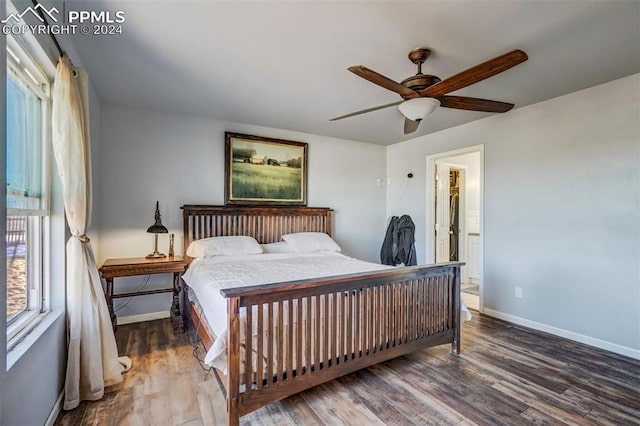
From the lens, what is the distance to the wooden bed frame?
1722 mm

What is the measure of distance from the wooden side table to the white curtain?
87 cm

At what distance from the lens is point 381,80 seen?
6.44ft

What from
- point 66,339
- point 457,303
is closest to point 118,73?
point 66,339

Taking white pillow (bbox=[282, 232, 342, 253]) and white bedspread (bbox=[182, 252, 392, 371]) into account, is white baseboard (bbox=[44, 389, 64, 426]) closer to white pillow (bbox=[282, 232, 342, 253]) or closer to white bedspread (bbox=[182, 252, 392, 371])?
white bedspread (bbox=[182, 252, 392, 371])

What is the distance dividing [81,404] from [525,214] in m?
4.38

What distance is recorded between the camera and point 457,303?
2691mm

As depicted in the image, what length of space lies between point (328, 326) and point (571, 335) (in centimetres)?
273

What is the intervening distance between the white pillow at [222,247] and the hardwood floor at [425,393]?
0.97 m

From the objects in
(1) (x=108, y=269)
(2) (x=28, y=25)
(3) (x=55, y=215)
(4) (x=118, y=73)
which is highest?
→ (4) (x=118, y=73)

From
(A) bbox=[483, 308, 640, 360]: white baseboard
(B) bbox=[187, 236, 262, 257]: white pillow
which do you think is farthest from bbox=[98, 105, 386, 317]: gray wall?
(A) bbox=[483, 308, 640, 360]: white baseboard

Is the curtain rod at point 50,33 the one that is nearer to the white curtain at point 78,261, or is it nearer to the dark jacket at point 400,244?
the white curtain at point 78,261

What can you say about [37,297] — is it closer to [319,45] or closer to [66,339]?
[66,339]

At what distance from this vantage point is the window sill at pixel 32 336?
1.33 m

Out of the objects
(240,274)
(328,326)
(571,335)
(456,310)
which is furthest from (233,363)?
(571,335)
